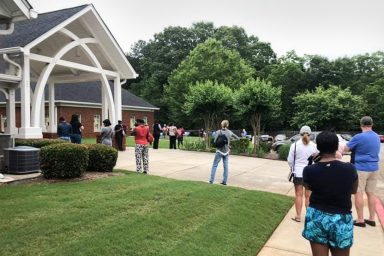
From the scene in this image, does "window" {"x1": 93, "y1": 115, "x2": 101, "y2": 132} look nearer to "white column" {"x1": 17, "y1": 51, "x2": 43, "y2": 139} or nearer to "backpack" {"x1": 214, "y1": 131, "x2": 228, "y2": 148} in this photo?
"white column" {"x1": 17, "y1": 51, "x2": 43, "y2": 139}

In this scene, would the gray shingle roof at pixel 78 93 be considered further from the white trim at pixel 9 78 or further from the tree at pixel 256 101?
the white trim at pixel 9 78

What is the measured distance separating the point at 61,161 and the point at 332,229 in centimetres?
696

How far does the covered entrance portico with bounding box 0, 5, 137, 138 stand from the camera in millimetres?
13398

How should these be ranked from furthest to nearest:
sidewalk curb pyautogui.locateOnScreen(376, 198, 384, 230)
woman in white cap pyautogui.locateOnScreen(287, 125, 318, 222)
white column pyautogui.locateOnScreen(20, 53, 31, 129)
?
white column pyautogui.locateOnScreen(20, 53, 31, 129) < sidewalk curb pyautogui.locateOnScreen(376, 198, 384, 230) < woman in white cap pyautogui.locateOnScreen(287, 125, 318, 222)

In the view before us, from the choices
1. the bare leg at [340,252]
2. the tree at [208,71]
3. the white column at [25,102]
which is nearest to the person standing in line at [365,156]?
the bare leg at [340,252]

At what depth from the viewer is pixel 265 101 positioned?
22500mm

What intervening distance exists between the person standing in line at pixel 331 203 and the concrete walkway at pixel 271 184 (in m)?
2.10

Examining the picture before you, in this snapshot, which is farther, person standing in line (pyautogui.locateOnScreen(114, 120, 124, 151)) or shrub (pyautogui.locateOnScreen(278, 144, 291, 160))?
shrub (pyautogui.locateOnScreen(278, 144, 291, 160))

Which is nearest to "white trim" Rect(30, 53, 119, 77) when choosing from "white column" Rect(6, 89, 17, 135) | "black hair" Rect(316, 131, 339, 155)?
"white column" Rect(6, 89, 17, 135)

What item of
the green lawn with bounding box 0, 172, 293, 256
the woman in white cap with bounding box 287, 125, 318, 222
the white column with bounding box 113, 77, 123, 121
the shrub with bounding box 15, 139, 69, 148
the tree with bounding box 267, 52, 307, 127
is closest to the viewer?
the green lawn with bounding box 0, 172, 293, 256

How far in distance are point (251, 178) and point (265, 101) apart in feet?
33.7

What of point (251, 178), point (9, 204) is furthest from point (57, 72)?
point (9, 204)

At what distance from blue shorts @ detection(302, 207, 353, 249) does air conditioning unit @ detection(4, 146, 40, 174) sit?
27.2ft

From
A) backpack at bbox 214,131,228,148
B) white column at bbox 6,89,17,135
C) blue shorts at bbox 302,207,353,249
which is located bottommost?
blue shorts at bbox 302,207,353,249
